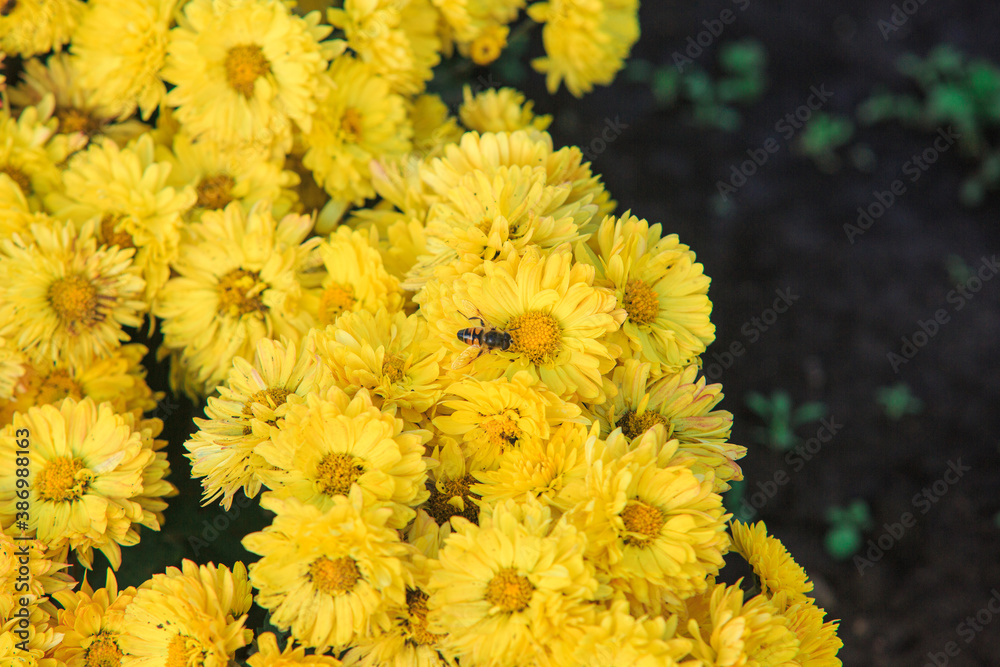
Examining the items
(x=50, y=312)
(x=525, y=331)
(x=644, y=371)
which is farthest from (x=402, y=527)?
(x=50, y=312)

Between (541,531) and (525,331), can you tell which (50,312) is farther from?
(541,531)

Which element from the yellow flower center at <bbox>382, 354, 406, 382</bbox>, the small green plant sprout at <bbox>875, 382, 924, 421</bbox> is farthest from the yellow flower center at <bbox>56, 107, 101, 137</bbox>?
the small green plant sprout at <bbox>875, 382, 924, 421</bbox>

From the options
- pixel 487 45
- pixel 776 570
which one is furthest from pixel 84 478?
pixel 487 45

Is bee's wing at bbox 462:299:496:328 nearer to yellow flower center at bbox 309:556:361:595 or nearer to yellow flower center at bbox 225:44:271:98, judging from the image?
yellow flower center at bbox 309:556:361:595

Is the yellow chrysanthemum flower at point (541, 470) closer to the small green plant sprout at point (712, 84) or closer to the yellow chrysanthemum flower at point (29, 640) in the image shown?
the yellow chrysanthemum flower at point (29, 640)

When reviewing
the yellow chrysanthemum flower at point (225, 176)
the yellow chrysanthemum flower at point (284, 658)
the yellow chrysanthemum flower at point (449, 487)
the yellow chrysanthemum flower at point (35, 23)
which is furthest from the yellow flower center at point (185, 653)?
the yellow chrysanthemum flower at point (35, 23)

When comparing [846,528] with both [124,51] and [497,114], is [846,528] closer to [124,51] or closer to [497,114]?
[497,114]
